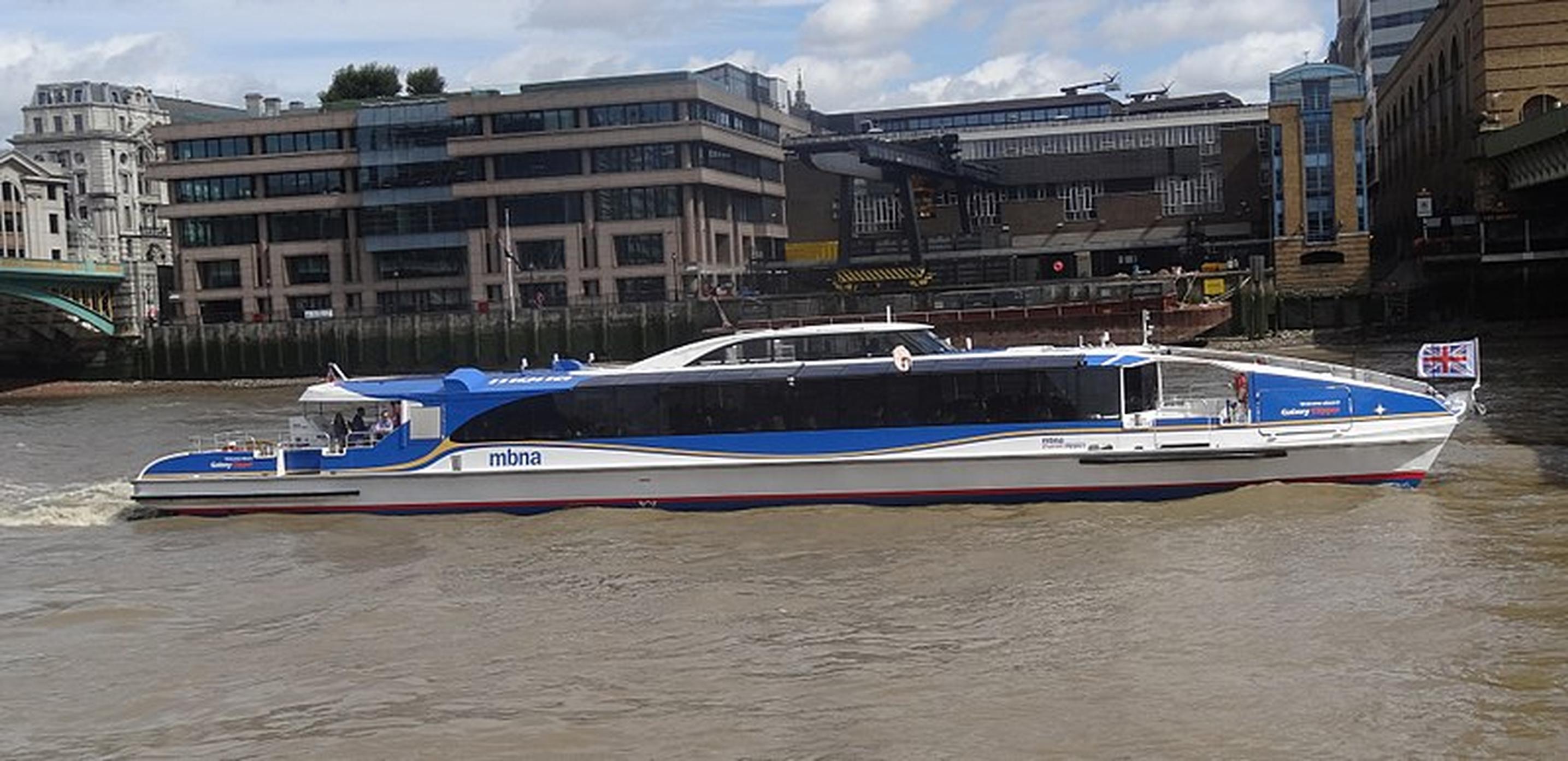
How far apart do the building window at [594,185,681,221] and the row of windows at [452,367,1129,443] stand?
51.9 meters

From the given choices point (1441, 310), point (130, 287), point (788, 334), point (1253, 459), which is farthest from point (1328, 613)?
point (130, 287)

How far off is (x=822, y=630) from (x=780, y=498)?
7340mm

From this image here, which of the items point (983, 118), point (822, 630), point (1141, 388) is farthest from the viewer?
point (983, 118)

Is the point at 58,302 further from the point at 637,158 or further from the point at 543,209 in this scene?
the point at 637,158

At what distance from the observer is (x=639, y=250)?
247 feet

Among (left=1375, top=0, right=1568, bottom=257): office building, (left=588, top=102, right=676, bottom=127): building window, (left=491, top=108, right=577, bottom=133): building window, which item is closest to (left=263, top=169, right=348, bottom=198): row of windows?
(left=491, top=108, right=577, bottom=133): building window

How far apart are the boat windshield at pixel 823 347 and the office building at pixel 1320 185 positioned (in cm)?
4469

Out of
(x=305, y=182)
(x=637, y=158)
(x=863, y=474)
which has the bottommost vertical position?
(x=863, y=474)

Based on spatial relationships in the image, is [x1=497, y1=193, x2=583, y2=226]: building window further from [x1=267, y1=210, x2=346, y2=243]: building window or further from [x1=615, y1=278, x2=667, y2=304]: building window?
[x1=267, y1=210, x2=346, y2=243]: building window

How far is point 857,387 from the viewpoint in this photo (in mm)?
22609

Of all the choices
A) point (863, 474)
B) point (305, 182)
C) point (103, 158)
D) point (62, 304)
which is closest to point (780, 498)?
point (863, 474)

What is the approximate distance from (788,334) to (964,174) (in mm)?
47767

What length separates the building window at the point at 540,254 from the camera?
7669cm

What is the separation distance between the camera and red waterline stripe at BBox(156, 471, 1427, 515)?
21469 millimetres
